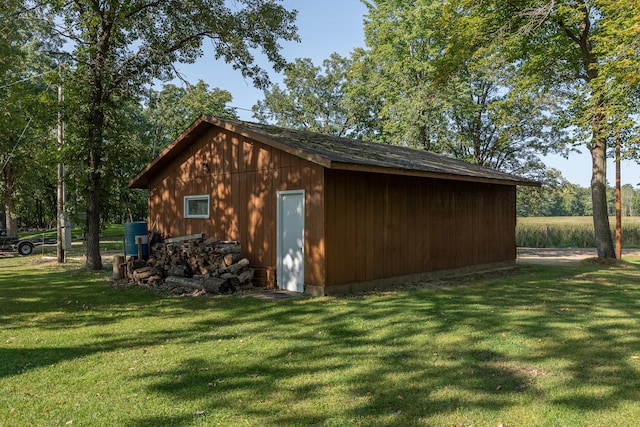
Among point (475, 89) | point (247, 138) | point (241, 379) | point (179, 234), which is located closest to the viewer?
point (241, 379)

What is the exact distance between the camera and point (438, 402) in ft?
12.0

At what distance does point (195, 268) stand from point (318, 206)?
134 inches

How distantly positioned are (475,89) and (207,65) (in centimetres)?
1579

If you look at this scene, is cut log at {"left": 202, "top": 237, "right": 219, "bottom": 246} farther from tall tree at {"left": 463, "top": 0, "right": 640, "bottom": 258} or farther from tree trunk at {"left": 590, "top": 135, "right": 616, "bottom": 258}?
tree trunk at {"left": 590, "top": 135, "right": 616, "bottom": 258}

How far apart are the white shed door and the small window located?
285 centimetres

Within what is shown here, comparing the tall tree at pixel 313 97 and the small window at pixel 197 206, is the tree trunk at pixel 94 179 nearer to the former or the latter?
the small window at pixel 197 206

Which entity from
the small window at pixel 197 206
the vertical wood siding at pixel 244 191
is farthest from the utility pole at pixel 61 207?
the small window at pixel 197 206

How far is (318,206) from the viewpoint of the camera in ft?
28.2

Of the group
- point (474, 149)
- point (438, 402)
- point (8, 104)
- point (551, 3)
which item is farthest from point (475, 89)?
point (438, 402)

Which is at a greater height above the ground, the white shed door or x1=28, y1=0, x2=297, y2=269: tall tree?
x1=28, y1=0, x2=297, y2=269: tall tree

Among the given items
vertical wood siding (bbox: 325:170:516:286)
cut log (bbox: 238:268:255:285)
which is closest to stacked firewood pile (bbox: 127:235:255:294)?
cut log (bbox: 238:268:255:285)

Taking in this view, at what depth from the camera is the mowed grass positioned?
347 centimetres

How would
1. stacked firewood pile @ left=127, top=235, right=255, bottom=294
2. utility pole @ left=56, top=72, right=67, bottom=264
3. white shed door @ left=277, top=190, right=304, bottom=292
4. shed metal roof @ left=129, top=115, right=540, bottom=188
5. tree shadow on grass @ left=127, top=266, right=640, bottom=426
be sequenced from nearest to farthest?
tree shadow on grass @ left=127, top=266, right=640, bottom=426 → shed metal roof @ left=129, top=115, right=540, bottom=188 → white shed door @ left=277, top=190, right=304, bottom=292 → stacked firewood pile @ left=127, top=235, right=255, bottom=294 → utility pole @ left=56, top=72, right=67, bottom=264

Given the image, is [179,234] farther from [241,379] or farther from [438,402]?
[438,402]
